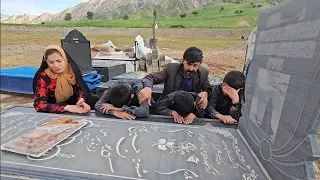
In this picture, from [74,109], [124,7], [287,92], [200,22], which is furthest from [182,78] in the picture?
Result: [124,7]

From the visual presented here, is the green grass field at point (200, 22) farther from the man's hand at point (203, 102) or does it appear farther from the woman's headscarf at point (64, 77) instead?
the man's hand at point (203, 102)

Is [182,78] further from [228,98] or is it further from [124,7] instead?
[124,7]

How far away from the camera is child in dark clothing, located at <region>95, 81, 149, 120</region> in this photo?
192cm

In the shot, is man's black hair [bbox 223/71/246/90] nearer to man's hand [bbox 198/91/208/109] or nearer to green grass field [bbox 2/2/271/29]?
man's hand [bbox 198/91/208/109]

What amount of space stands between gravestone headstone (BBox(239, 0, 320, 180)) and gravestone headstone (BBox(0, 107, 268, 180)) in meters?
0.14

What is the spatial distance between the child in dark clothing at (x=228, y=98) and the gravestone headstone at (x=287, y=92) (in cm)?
53

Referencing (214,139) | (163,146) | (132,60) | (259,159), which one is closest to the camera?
(259,159)

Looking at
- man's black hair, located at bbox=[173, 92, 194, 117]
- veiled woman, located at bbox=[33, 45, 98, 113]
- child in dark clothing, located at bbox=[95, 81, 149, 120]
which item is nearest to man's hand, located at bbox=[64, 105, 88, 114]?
veiled woman, located at bbox=[33, 45, 98, 113]

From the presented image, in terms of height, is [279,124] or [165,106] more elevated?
[279,124]

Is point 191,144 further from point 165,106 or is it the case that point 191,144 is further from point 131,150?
point 165,106

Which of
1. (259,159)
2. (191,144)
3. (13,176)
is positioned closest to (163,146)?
(191,144)

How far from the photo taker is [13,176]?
1.11 m

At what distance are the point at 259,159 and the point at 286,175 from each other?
0.26m

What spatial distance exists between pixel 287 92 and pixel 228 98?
3.75 ft
